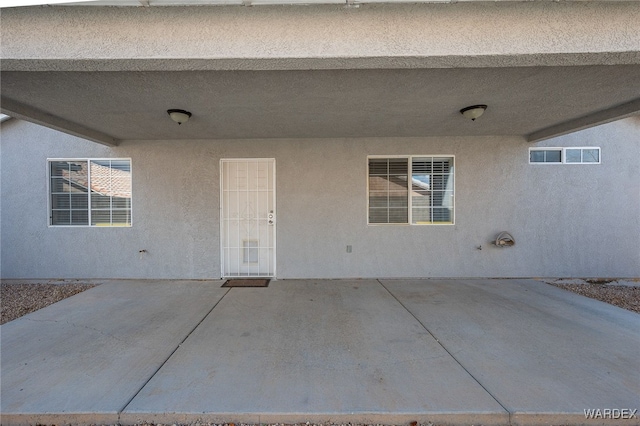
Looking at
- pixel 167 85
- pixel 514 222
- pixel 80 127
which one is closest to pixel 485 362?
pixel 514 222

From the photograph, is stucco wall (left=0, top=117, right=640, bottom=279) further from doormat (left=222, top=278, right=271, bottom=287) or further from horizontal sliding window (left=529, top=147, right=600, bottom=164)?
doormat (left=222, top=278, right=271, bottom=287)

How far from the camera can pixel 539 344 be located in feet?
9.31

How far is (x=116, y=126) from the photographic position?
445 cm

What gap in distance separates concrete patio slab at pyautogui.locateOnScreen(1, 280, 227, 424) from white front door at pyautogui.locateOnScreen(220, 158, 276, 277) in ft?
3.32

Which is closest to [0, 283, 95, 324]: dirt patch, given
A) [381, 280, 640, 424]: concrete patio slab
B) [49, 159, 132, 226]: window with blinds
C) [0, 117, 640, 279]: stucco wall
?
[0, 117, 640, 279]: stucco wall

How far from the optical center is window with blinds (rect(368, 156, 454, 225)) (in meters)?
5.41

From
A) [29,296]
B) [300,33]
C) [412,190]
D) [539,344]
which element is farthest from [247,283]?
[539,344]

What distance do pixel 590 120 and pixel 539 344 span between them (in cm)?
372

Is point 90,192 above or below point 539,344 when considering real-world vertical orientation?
above

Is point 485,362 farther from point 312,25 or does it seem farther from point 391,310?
point 312,25

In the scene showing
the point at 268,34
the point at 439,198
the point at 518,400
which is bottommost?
the point at 518,400

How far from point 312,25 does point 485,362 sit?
3.39m

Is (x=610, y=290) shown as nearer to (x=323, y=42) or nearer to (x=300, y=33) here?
(x=323, y=42)

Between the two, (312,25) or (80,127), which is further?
(80,127)
